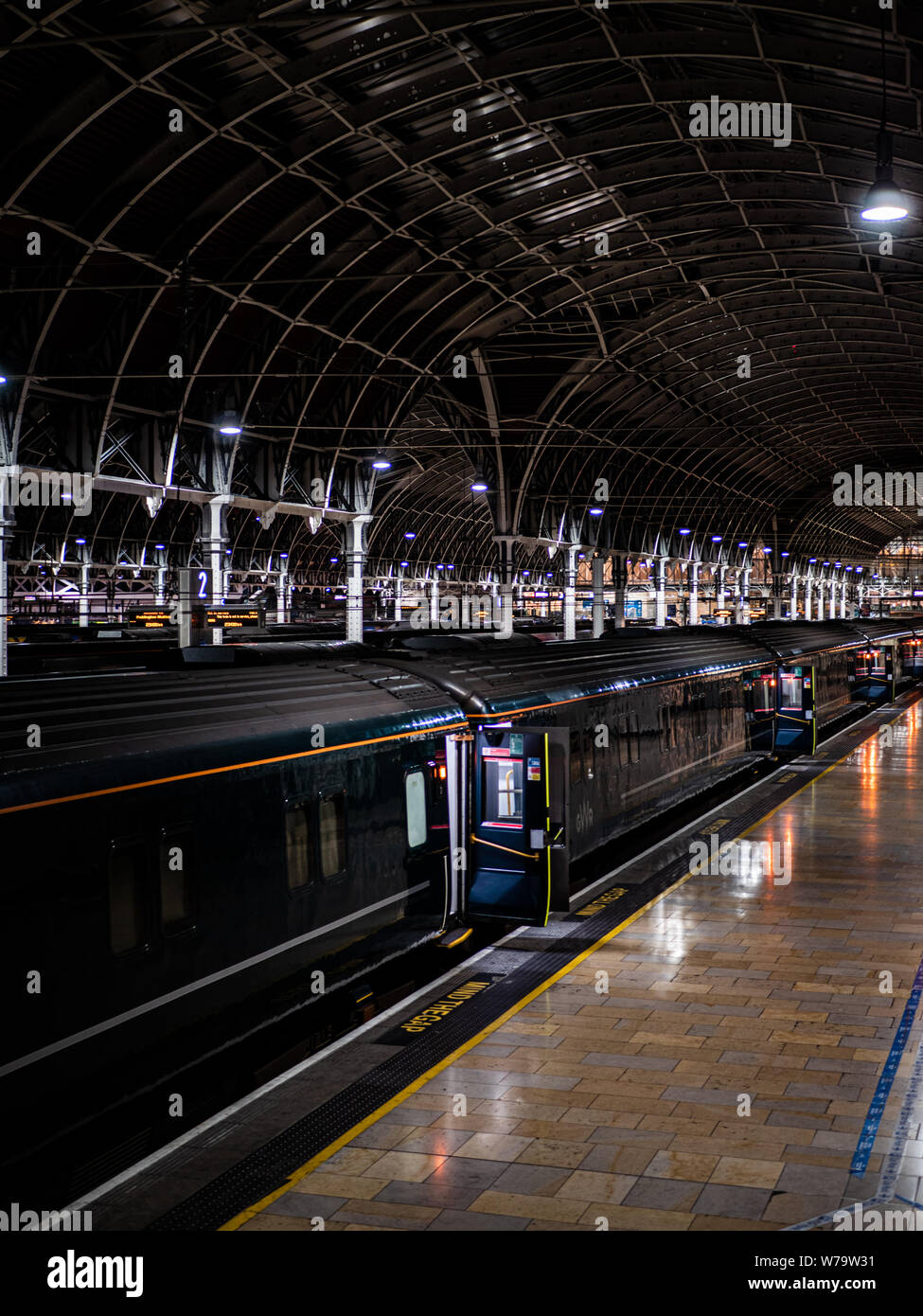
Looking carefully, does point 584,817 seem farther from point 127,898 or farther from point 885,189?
point 127,898

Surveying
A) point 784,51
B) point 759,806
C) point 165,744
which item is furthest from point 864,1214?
point 784,51

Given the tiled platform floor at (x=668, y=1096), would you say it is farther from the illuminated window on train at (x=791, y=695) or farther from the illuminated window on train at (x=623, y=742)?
the illuminated window on train at (x=791, y=695)

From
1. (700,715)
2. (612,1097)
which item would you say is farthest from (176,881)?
(700,715)

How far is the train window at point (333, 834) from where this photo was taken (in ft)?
38.5

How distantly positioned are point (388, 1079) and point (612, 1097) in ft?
6.06

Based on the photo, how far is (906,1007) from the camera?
12523mm

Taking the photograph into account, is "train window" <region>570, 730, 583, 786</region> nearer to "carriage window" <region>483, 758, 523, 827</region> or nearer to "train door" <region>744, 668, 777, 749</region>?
"carriage window" <region>483, 758, 523, 827</region>

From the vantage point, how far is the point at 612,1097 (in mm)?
10141

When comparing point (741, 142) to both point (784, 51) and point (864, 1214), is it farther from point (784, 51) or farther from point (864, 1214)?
point (864, 1214)

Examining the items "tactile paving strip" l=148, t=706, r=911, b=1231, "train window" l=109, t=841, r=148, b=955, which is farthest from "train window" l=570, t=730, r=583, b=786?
"train window" l=109, t=841, r=148, b=955

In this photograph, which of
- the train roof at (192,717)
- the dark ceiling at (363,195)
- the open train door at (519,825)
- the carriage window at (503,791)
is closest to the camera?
the train roof at (192,717)

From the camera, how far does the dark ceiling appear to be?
74.2 feet

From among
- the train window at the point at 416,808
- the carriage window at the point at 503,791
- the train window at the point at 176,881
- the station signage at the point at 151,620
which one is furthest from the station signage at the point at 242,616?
the train window at the point at 176,881

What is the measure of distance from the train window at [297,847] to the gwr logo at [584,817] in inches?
289
